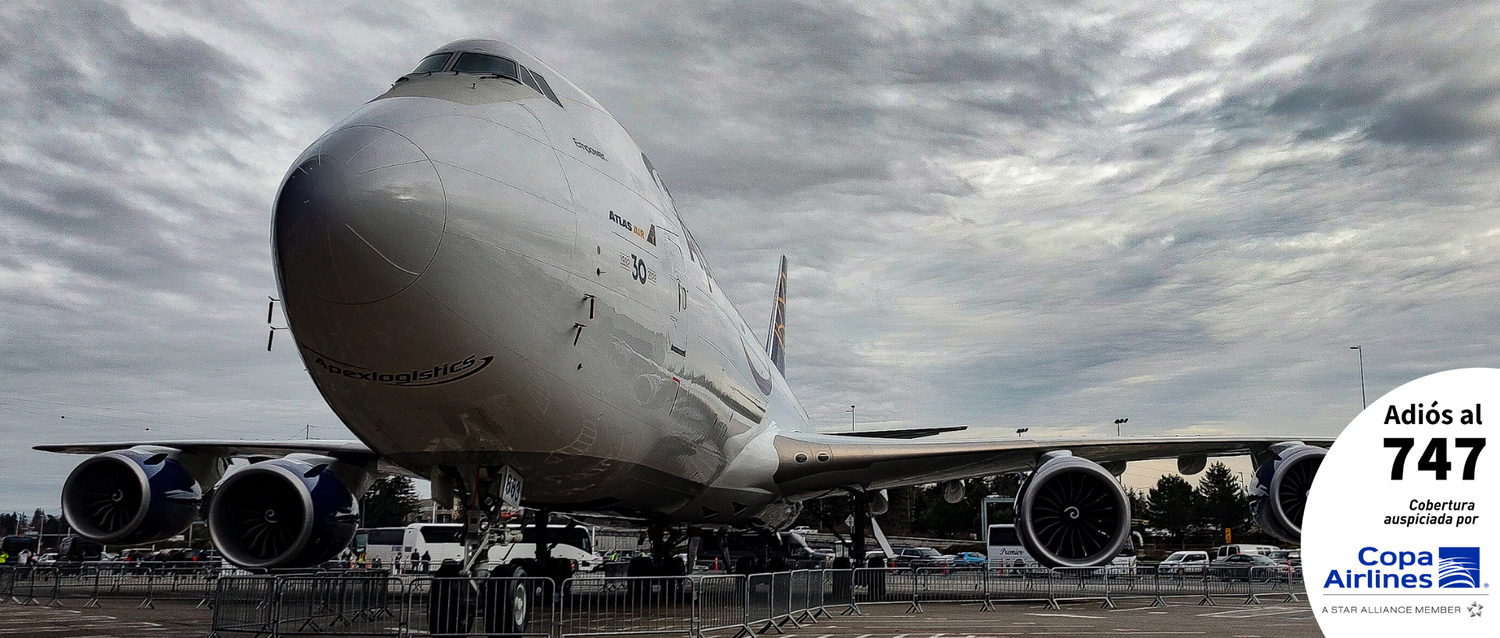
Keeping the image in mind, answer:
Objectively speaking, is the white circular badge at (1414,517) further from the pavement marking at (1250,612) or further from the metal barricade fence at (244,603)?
the metal barricade fence at (244,603)

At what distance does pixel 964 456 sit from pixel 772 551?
26.2ft

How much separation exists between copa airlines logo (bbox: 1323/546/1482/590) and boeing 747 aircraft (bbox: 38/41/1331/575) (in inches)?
213

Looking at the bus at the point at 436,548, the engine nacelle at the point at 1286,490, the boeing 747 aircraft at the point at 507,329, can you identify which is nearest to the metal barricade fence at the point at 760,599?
the boeing 747 aircraft at the point at 507,329

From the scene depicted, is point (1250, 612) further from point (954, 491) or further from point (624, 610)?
point (624, 610)

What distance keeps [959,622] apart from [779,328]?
15.8m

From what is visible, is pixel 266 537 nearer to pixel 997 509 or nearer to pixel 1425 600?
pixel 1425 600

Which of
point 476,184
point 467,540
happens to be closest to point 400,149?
point 476,184

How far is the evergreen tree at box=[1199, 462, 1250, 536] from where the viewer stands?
245 feet

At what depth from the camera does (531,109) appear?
7.95 m

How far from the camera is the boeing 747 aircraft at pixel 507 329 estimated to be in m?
6.23

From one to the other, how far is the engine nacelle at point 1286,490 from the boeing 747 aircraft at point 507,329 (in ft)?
9.28

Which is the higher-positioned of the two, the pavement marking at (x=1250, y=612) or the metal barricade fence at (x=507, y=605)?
the metal barricade fence at (x=507, y=605)

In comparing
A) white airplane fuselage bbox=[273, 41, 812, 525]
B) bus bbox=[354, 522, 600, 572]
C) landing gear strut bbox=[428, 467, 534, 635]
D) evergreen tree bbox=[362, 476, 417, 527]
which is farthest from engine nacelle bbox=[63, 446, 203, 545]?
evergreen tree bbox=[362, 476, 417, 527]

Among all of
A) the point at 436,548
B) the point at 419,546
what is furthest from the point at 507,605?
the point at 436,548
